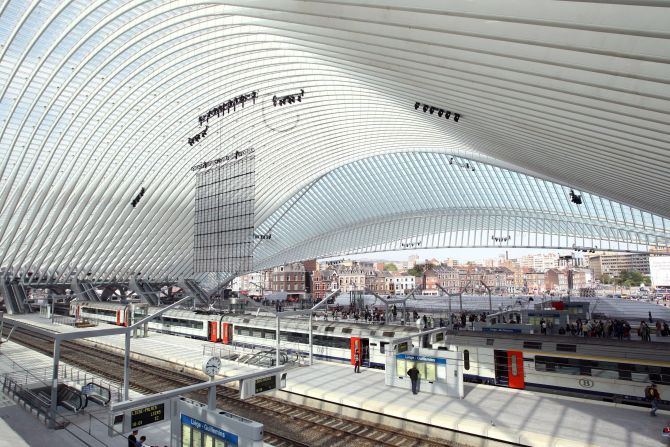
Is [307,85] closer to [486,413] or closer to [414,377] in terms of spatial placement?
[414,377]

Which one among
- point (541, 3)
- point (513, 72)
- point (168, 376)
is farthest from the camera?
point (168, 376)

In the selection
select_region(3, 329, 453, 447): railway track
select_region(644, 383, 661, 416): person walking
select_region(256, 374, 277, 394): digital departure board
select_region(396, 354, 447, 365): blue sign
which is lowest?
select_region(3, 329, 453, 447): railway track

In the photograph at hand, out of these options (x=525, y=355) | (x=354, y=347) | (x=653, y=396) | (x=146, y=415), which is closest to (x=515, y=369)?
(x=525, y=355)

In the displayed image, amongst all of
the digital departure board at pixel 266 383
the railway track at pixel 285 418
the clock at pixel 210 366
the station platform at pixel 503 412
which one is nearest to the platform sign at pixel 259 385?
the digital departure board at pixel 266 383

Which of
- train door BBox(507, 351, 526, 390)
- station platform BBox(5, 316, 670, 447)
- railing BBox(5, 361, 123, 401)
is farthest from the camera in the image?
train door BBox(507, 351, 526, 390)

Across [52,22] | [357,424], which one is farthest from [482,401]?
[52,22]

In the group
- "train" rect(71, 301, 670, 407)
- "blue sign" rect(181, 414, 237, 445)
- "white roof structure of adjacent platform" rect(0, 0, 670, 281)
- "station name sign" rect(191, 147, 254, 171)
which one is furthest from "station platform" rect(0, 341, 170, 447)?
"station name sign" rect(191, 147, 254, 171)

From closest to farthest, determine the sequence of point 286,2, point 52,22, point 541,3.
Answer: point 541,3
point 286,2
point 52,22

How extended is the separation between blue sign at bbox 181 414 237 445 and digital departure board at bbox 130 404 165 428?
1.87ft

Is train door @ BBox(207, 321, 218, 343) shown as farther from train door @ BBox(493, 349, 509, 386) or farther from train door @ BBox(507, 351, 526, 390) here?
train door @ BBox(507, 351, 526, 390)

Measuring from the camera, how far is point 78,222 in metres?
49.8

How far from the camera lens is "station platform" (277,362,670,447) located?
47.0 feet

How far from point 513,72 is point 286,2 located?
7484mm

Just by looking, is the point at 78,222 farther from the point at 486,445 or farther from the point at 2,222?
the point at 486,445
